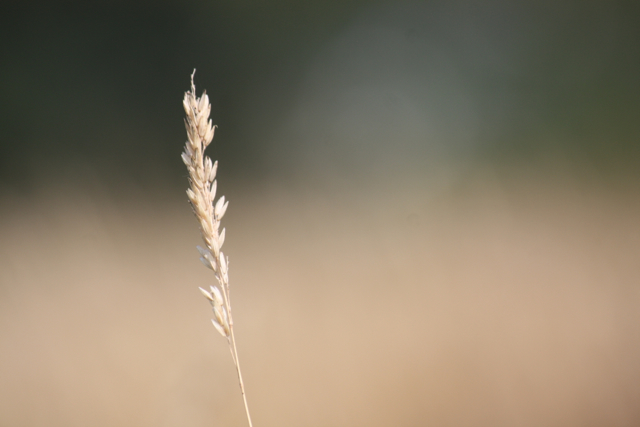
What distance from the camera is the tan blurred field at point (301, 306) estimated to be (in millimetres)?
959

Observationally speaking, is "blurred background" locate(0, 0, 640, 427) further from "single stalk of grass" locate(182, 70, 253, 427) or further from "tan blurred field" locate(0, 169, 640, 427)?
"single stalk of grass" locate(182, 70, 253, 427)

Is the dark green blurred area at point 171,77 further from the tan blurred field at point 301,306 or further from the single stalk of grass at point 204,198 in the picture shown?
the single stalk of grass at point 204,198

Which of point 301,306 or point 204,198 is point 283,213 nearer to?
point 301,306

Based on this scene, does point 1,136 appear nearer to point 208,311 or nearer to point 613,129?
point 208,311

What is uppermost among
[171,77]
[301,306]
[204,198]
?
[171,77]

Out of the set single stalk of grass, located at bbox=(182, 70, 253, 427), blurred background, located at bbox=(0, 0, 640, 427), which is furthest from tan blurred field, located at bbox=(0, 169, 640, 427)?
single stalk of grass, located at bbox=(182, 70, 253, 427)

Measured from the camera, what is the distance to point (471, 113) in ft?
3.18

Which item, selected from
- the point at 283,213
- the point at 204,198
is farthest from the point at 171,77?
the point at 204,198

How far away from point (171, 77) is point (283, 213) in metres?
0.52

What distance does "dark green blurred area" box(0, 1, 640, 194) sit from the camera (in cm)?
97

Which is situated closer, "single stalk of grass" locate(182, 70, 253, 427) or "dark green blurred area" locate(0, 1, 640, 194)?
"single stalk of grass" locate(182, 70, 253, 427)

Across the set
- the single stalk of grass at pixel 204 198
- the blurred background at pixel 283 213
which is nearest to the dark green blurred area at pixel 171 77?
the blurred background at pixel 283 213

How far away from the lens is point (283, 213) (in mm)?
1007

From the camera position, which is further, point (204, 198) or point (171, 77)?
point (171, 77)
